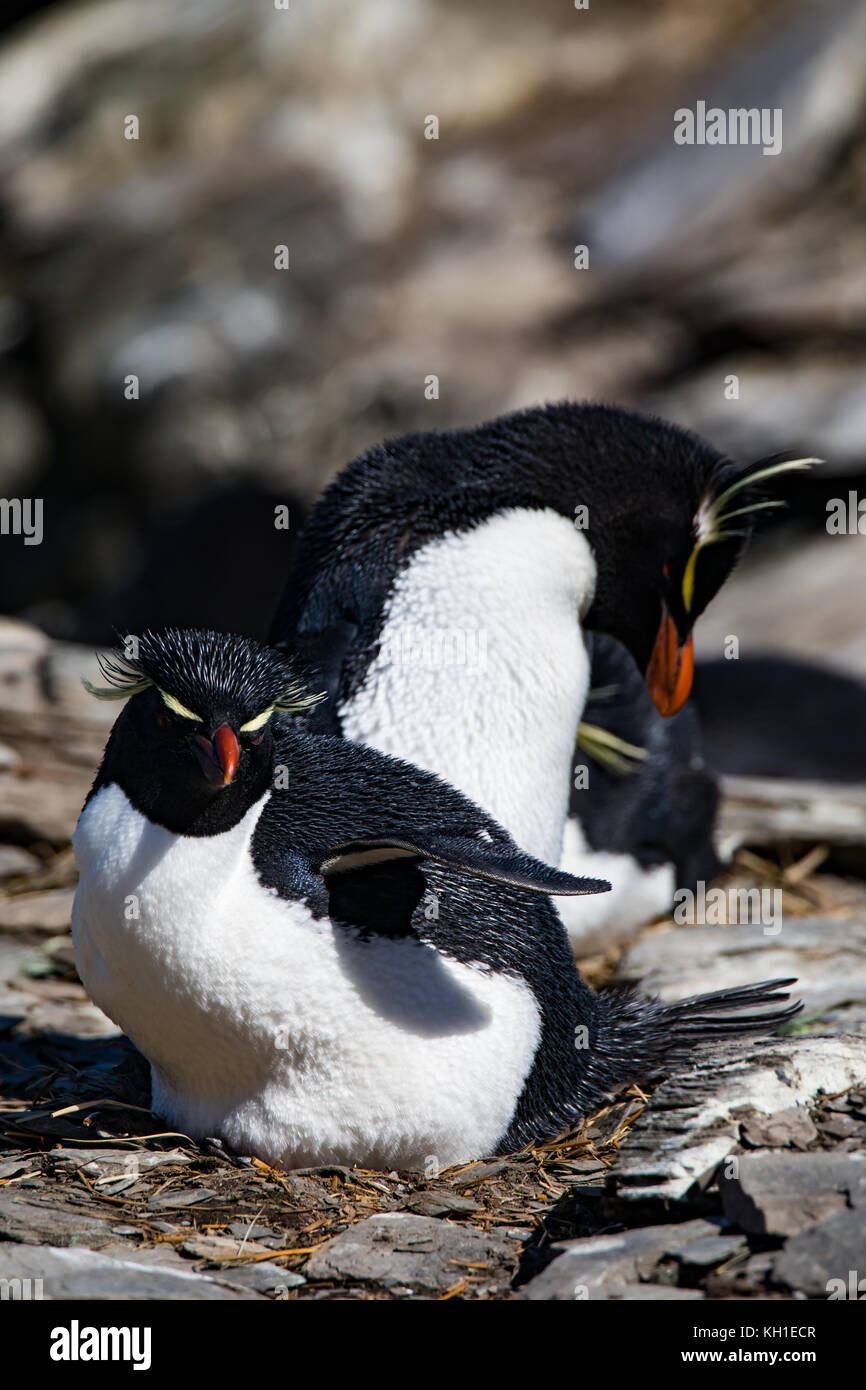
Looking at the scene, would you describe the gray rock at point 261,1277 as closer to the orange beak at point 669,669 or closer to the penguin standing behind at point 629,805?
the penguin standing behind at point 629,805

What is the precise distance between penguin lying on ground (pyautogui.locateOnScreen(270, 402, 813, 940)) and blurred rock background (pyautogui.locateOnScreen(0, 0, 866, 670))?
17.2 ft

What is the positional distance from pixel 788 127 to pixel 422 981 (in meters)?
10.0

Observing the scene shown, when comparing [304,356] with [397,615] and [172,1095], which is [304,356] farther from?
[172,1095]

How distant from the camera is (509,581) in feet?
13.3

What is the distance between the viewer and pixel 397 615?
3.97 m

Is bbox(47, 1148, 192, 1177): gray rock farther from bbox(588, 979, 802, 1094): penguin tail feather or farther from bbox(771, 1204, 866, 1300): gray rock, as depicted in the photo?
bbox(771, 1204, 866, 1300): gray rock

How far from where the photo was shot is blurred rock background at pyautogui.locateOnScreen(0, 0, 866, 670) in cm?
1071

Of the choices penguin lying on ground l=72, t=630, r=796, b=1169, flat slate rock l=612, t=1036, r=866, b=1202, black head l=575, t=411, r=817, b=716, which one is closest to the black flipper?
penguin lying on ground l=72, t=630, r=796, b=1169

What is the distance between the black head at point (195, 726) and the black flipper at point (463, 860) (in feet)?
0.74

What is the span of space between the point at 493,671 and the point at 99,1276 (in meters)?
1.88

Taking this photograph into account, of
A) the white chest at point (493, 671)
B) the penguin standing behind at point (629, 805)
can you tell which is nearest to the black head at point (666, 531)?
the white chest at point (493, 671)

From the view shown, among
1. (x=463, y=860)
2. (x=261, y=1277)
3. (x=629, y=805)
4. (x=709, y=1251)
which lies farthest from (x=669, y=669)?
(x=261, y=1277)

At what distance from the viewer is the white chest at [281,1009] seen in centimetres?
295
